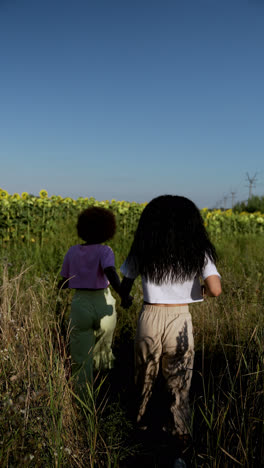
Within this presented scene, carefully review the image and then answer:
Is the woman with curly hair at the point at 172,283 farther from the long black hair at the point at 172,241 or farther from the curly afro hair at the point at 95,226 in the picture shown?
the curly afro hair at the point at 95,226

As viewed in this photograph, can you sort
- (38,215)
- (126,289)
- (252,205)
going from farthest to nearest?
(252,205), (38,215), (126,289)

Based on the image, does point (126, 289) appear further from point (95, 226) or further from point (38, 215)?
point (38, 215)

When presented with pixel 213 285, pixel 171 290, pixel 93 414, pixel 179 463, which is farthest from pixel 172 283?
pixel 179 463

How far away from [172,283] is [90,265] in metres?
0.90

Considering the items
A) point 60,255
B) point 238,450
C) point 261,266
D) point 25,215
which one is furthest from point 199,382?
point 25,215

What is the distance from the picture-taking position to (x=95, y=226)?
2.98 metres

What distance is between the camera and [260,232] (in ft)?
43.0

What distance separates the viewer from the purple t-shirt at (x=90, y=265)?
2902 mm

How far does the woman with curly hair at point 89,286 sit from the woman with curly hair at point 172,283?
25.6 inches

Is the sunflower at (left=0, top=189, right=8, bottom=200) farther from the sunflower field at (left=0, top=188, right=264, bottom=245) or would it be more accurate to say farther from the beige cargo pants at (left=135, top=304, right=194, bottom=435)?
the beige cargo pants at (left=135, top=304, right=194, bottom=435)

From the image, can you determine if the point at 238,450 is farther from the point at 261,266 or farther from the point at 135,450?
the point at 261,266

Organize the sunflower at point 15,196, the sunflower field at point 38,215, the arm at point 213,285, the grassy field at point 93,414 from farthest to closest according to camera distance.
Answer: the sunflower at point 15,196 < the sunflower field at point 38,215 < the arm at point 213,285 < the grassy field at point 93,414

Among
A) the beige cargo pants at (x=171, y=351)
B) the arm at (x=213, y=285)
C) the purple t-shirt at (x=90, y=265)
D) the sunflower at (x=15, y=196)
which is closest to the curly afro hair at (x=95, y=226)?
the purple t-shirt at (x=90, y=265)

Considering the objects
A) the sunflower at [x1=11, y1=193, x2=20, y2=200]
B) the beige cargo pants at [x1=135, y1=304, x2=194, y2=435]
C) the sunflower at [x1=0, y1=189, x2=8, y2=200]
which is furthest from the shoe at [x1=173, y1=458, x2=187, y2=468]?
the sunflower at [x1=0, y1=189, x2=8, y2=200]
